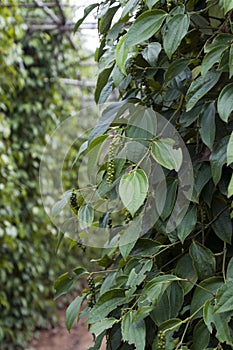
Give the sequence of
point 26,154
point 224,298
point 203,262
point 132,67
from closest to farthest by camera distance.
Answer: point 224,298 → point 203,262 → point 132,67 → point 26,154

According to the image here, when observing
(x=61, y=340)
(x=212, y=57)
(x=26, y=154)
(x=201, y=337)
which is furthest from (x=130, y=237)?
(x=61, y=340)

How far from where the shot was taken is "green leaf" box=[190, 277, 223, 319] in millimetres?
731

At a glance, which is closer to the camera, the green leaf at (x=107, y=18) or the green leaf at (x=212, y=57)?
the green leaf at (x=212, y=57)

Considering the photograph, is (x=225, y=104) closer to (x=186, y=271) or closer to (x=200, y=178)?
(x=200, y=178)


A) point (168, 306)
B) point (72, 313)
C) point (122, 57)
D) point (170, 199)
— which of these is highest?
point (122, 57)

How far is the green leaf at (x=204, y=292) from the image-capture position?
73 cm

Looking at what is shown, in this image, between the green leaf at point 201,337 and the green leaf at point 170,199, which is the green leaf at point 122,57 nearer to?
the green leaf at point 170,199

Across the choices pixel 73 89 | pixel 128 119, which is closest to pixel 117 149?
pixel 128 119

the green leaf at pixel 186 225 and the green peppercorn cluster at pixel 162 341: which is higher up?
the green leaf at pixel 186 225

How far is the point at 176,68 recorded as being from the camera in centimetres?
79

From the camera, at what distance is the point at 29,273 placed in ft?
10.4

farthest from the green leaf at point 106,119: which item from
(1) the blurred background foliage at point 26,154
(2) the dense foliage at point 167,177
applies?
(1) the blurred background foliage at point 26,154

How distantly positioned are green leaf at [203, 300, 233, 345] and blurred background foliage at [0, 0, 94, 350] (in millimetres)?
2063

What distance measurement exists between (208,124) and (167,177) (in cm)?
11
